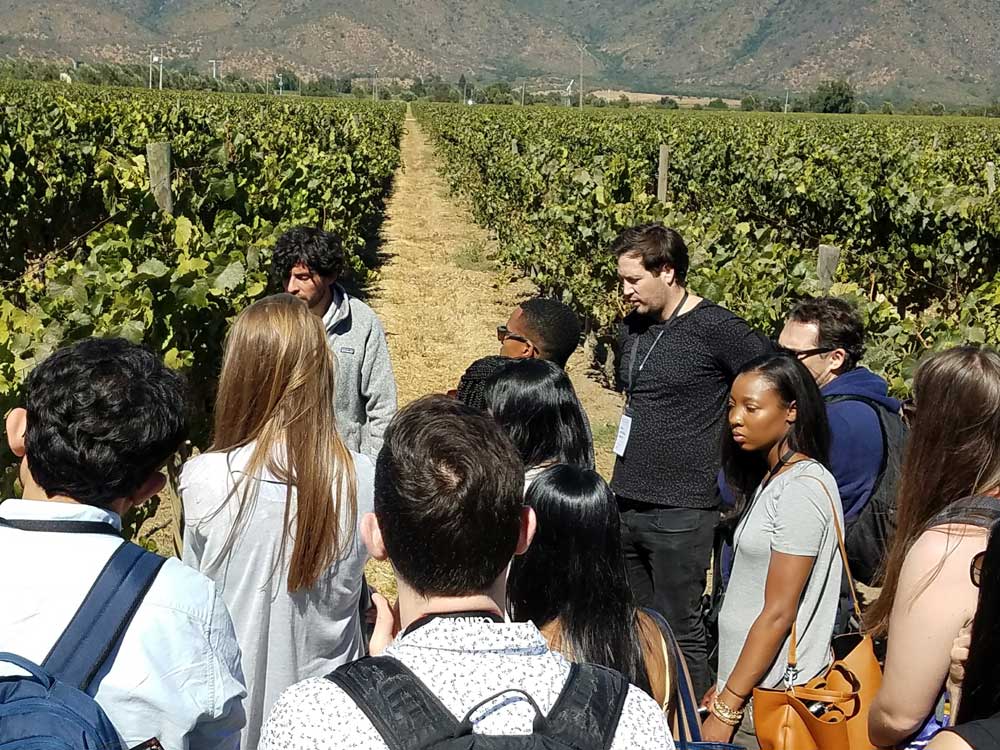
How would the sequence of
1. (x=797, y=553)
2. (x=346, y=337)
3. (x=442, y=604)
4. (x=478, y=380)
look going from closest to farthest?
1. (x=442, y=604)
2. (x=797, y=553)
3. (x=478, y=380)
4. (x=346, y=337)

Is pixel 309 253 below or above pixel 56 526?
above

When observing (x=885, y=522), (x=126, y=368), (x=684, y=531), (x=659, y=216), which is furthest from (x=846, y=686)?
(x=659, y=216)

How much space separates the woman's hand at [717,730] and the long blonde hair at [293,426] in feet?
4.29

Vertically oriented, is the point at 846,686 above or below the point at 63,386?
below

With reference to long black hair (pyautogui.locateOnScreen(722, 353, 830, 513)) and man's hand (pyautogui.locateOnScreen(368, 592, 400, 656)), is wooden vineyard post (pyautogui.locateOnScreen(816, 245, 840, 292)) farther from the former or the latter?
man's hand (pyautogui.locateOnScreen(368, 592, 400, 656))

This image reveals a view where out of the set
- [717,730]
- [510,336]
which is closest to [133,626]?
[717,730]

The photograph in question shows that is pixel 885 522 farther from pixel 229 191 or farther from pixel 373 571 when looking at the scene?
pixel 229 191

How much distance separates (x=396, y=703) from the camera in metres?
1.30

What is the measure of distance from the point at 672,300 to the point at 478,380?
1.18m

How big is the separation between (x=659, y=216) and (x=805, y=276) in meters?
2.83

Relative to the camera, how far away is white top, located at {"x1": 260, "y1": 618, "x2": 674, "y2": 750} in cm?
131

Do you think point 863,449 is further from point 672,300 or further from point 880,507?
point 672,300

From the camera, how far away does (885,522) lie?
11.4ft

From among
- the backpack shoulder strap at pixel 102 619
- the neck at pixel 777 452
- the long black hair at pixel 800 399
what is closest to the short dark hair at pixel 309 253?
the long black hair at pixel 800 399
